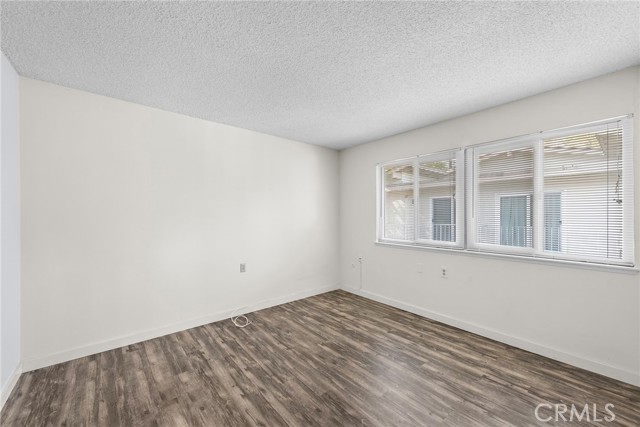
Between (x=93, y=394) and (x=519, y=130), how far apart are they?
4.42 m

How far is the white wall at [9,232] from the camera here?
192 centimetres

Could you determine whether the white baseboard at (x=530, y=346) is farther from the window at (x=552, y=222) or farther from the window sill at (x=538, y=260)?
the window at (x=552, y=222)

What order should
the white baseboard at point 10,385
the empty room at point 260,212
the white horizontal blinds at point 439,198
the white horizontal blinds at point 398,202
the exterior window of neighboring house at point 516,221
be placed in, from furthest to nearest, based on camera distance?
the white horizontal blinds at point 398,202 → the white horizontal blinds at point 439,198 → the exterior window of neighboring house at point 516,221 → the white baseboard at point 10,385 → the empty room at point 260,212

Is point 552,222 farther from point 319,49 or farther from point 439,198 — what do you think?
point 319,49

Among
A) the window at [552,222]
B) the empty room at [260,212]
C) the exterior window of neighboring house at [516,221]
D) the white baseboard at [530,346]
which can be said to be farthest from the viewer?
the exterior window of neighboring house at [516,221]

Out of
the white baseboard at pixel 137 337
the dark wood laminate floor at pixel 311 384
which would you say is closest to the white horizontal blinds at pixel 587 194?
the dark wood laminate floor at pixel 311 384

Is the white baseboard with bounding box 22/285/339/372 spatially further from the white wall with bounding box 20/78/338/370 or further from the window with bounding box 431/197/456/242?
the window with bounding box 431/197/456/242

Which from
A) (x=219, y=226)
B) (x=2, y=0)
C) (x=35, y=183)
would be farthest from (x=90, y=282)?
(x=2, y=0)

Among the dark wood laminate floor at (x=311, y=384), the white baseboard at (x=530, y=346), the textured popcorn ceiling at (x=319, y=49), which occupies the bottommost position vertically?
the dark wood laminate floor at (x=311, y=384)

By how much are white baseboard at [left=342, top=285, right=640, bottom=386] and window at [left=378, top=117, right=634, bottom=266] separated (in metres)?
0.86

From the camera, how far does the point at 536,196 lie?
2.62 metres

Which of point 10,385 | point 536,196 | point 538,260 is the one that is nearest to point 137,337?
point 10,385

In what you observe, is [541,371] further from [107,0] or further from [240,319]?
[107,0]

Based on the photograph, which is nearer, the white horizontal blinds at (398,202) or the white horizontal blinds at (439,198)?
the white horizontal blinds at (439,198)
